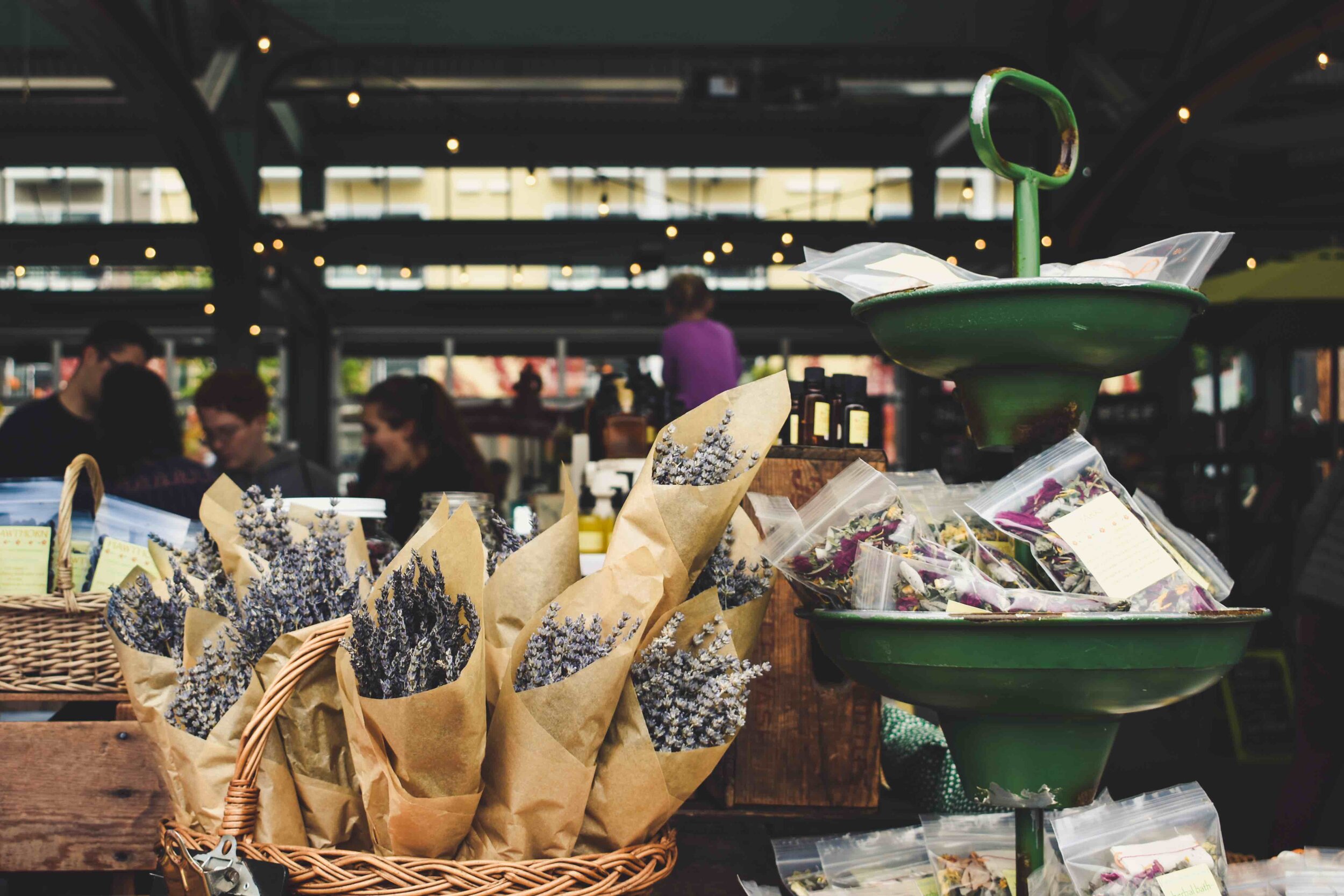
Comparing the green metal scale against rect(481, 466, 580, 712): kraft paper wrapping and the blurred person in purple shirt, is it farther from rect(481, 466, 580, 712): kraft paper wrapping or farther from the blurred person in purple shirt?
the blurred person in purple shirt

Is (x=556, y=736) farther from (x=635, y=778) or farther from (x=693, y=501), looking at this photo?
(x=693, y=501)

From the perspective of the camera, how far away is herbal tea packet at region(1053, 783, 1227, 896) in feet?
3.94

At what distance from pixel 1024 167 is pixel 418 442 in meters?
2.50

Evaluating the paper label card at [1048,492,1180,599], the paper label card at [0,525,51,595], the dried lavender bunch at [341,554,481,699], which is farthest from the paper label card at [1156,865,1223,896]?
the paper label card at [0,525,51,595]

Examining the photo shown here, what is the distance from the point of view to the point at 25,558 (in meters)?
1.58

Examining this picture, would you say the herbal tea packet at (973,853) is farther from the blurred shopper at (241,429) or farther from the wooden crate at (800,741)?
the blurred shopper at (241,429)

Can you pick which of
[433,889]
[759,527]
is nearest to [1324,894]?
[759,527]

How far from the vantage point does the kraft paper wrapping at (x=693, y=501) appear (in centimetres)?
99

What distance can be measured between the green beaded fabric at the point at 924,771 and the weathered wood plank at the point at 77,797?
101 cm

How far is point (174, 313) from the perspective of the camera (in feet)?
36.6

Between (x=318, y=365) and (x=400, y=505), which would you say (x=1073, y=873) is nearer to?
(x=400, y=505)

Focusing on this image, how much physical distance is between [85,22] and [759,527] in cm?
516

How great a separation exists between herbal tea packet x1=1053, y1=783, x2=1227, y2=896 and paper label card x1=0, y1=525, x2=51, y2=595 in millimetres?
1431

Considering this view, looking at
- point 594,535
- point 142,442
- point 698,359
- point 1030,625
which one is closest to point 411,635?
point 1030,625
